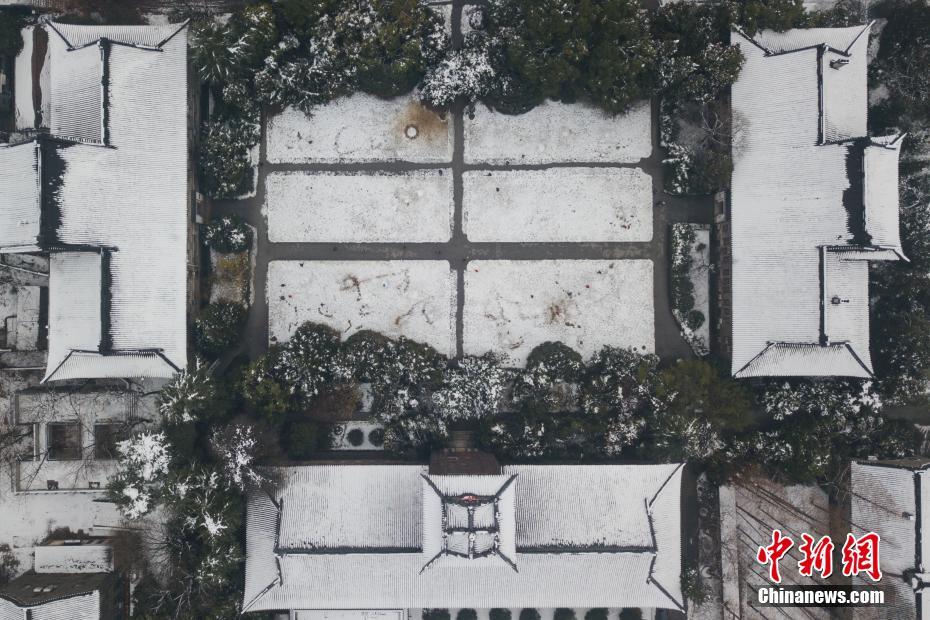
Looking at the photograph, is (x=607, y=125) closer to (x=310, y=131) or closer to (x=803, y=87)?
(x=803, y=87)

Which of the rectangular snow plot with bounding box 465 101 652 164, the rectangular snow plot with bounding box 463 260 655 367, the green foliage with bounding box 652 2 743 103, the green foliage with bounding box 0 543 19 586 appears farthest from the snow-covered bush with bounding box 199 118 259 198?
the green foliage with bounding box 0 543 19 586

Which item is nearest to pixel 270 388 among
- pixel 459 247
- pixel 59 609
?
pixel 459 247

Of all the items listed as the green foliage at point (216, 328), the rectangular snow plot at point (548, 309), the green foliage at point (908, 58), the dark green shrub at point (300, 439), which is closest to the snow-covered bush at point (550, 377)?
the rectangular snow plot at point (548, 309)

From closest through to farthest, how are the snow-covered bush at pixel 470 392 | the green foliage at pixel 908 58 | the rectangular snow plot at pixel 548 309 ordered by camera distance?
the snow-covered bush at pixel 470 392 < the green foliage at pixel 908 58 < the rectangular snow plot at pixel 548 309

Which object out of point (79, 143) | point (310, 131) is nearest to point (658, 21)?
point (310, 131)

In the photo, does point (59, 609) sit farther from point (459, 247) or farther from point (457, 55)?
point (457, 55)

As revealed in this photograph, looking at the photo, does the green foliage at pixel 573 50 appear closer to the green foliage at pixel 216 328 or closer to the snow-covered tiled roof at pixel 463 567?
the green foliage at pixel 216 328
